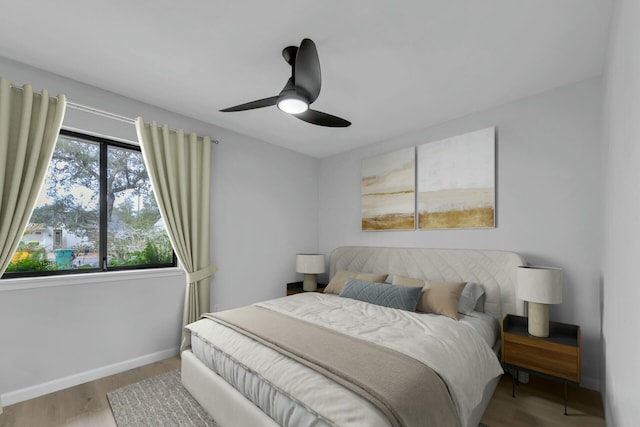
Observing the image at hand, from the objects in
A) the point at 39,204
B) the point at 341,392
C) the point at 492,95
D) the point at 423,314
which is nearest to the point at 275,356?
the point at 341,392

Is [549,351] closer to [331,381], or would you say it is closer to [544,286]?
[544,286]

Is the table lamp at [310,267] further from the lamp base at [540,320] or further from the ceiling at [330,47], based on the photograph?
the lamp base at [540,320]

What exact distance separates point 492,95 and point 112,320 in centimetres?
413

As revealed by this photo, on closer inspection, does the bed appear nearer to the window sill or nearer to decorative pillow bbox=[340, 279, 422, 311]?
decorative pillow bbox=[340, 279, 422, 311]

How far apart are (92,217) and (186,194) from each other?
85 cm

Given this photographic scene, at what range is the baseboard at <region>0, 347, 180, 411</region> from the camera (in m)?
2.22

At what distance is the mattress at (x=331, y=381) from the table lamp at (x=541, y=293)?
14.1 inches

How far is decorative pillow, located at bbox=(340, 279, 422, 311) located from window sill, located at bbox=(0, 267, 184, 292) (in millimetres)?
1907

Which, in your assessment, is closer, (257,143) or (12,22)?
(12,22)

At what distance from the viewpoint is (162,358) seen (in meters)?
3.02

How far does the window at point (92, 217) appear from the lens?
2484mm

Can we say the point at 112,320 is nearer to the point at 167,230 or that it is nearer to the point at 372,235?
the point at 167,230

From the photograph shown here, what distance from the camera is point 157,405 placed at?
219 cm

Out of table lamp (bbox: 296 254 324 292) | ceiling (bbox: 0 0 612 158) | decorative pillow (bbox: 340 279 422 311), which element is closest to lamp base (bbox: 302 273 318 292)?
table lamp (bbox: 296 254 324 292)
